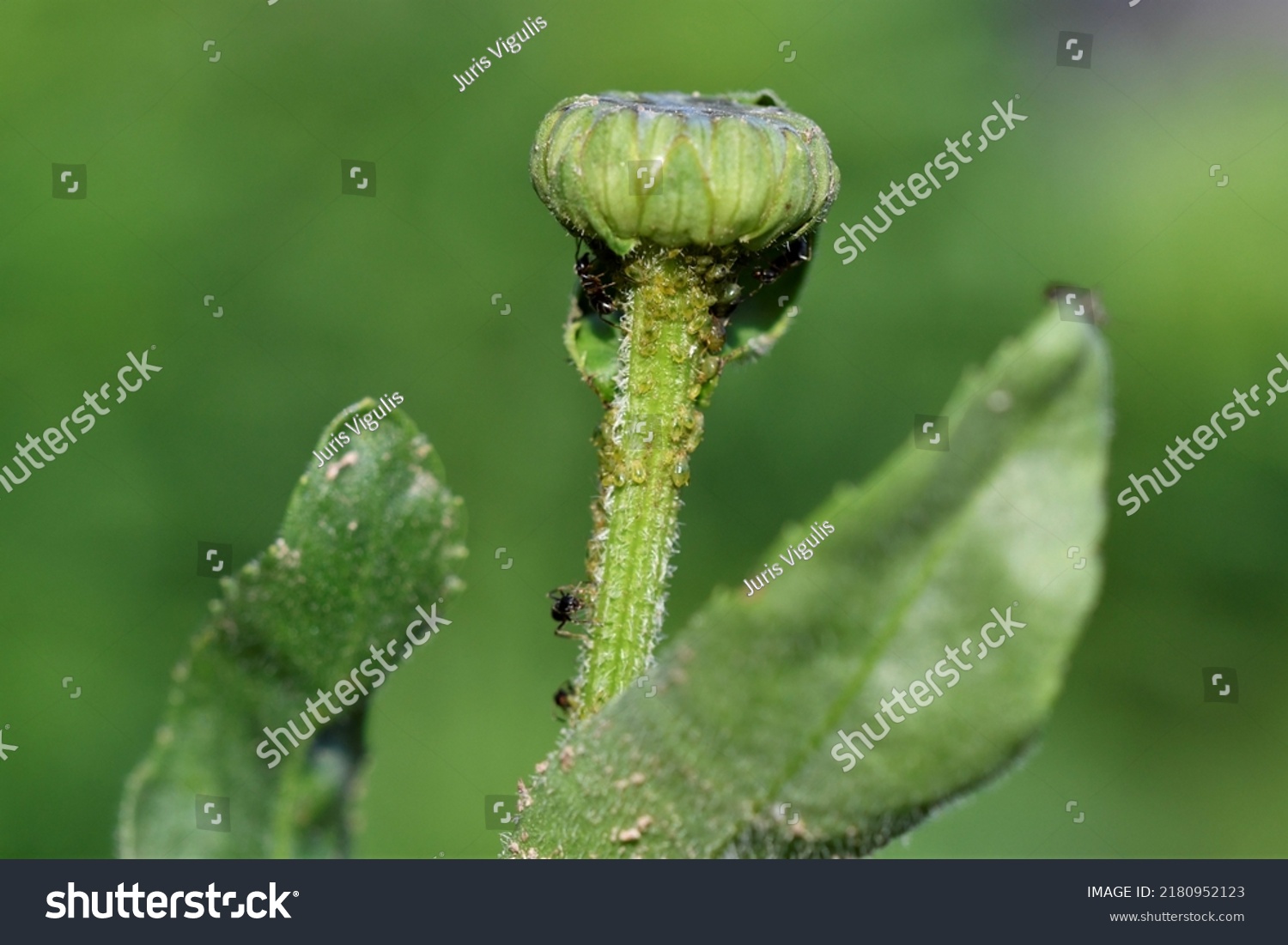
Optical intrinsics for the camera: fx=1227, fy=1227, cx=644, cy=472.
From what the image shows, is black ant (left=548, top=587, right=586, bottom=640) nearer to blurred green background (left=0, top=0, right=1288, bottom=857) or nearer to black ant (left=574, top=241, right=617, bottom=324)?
black ant (left=574, top=241, right=617, bottom=324)

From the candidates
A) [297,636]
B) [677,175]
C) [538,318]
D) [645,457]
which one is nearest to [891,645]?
[645,457]

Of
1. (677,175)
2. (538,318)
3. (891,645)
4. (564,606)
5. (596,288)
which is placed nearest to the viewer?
(891,645)

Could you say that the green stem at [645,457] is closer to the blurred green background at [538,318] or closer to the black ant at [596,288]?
the black ant at [596,288]

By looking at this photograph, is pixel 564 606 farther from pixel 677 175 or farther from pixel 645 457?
pixel 677 175

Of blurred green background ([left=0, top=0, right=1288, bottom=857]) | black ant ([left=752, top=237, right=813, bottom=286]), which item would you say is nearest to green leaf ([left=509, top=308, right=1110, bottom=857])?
black ant ([left=752, top=237, right=813, bottom=286])

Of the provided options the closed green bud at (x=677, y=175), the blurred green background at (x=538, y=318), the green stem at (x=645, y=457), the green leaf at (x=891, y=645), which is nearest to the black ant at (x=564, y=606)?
the green stem at (x=645, y=457)
